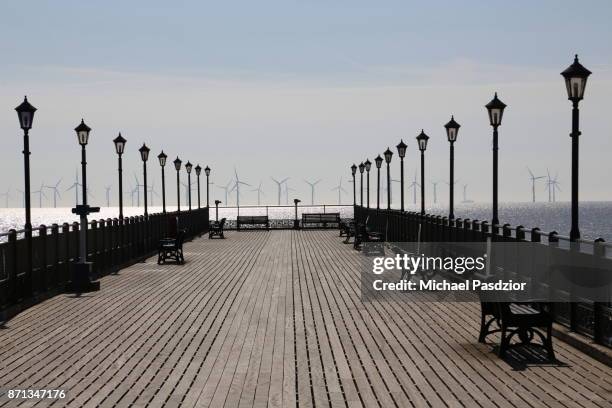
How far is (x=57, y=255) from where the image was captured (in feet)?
60.4

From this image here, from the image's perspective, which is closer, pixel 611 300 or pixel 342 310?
pixel 611 300

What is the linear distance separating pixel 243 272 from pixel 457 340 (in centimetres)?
1149

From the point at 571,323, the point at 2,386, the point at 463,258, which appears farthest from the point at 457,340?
the point at 463,258

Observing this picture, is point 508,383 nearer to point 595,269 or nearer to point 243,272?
point 595,269

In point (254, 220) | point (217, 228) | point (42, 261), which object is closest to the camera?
point (42, 261)

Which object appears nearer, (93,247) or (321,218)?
(93,247)

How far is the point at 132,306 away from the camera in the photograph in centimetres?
1573

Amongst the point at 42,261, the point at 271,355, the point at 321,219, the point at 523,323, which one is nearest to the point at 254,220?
the point at 321,219

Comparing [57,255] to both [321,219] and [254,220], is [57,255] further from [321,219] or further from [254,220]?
[321,219]

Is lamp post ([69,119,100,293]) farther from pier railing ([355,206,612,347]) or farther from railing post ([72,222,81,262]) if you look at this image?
pier railing ([355,206,612,347])

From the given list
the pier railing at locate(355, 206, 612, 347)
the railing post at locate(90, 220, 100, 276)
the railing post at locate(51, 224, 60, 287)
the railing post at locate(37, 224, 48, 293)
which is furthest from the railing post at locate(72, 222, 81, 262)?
the pier railing at locate(355, 206, 612, 347)

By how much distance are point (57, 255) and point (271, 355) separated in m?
9.20

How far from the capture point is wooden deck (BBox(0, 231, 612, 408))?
8.51 metres

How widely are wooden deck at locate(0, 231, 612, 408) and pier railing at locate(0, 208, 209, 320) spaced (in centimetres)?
48
